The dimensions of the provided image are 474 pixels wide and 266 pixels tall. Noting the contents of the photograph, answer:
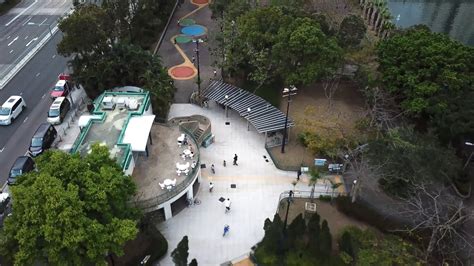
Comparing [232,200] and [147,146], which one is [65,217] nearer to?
[147,146]

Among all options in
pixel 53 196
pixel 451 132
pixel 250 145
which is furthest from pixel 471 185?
pixel 53 196

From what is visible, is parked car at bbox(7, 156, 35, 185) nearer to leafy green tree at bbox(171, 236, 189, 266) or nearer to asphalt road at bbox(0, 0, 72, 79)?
leafy green tree at bbox(171, 236, 189, 266)

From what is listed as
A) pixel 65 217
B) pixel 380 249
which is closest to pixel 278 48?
pixel 380 249

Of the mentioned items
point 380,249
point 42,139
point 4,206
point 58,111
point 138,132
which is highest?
point 138,132

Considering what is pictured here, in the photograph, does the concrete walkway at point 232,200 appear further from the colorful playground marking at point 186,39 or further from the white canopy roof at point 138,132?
the colorful playground marking at point 186,39

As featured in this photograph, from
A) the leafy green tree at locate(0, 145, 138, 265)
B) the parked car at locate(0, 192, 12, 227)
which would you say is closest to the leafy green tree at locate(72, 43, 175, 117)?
the parked car at locate(0, 192, 12, 227)

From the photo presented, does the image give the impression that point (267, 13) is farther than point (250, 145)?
Yes

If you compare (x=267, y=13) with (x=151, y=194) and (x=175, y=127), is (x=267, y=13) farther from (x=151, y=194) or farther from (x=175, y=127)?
(x=151, y=194)
